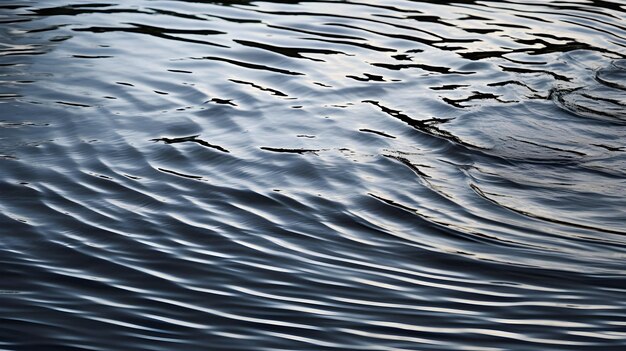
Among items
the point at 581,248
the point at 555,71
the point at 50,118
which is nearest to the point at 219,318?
the point at 581,248

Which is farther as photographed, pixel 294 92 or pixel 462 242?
pixel 294 92

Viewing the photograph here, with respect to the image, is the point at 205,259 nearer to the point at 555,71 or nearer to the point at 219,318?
the point at 219,318

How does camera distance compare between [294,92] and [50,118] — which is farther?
[294,92]

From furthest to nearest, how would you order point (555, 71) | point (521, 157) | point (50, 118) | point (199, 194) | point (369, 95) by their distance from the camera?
point (555, 71)
point (369, 95)
point (50, 118)
point (521, 157)
point (199, 194)

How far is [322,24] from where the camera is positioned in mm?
7660

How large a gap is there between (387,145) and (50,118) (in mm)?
1934

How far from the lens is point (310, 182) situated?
4629 millimetres

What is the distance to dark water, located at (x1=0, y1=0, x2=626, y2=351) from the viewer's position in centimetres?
335

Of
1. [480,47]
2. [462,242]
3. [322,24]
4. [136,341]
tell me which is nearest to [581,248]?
[462,242]

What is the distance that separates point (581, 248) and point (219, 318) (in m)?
1.58

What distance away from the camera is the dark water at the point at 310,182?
3352 mm

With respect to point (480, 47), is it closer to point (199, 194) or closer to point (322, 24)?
point (322, 24)

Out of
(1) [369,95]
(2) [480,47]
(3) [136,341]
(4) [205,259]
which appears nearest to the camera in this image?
(3) [136,341]

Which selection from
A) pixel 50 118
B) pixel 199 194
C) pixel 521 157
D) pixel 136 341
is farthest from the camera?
pixel 50 118
